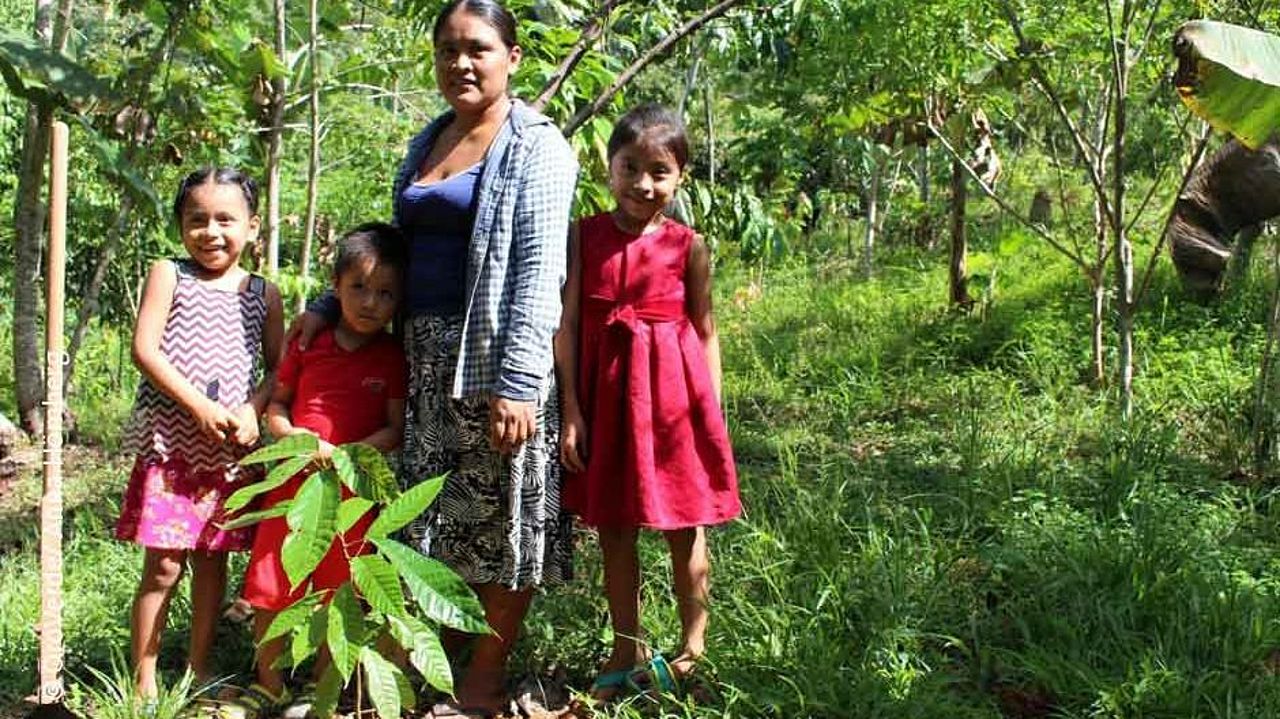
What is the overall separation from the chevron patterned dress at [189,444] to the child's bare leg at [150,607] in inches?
2.8

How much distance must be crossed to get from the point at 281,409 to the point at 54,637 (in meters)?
0.68

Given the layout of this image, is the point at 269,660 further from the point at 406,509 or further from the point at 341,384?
the point at 406,509

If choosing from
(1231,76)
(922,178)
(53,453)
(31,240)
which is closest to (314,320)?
(53,453)

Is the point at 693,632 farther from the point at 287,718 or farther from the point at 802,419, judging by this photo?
the point at 802,419

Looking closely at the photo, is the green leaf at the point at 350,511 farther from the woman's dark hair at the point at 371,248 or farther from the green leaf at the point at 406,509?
the woman's dark hair at the point at 371,248

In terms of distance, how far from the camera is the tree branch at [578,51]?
3587mm

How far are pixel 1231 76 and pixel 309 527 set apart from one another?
2.49 metres

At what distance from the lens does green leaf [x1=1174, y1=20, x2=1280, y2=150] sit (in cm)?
308

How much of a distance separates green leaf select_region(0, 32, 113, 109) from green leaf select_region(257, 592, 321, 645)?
95.7 inches

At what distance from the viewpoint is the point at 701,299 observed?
2.95m

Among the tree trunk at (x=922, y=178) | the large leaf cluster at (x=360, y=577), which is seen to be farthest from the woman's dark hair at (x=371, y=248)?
the tree trunk at (x=922, y=178)

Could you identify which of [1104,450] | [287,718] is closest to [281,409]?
[287,718]

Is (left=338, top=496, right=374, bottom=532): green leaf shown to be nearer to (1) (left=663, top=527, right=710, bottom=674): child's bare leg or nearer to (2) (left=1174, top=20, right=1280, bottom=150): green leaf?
(1) (left=663, top=527, right=710, bottom=674): child's bare leg

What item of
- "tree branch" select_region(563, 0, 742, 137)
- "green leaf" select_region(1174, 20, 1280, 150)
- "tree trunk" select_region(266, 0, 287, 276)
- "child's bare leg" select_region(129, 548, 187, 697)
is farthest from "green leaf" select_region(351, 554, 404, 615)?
"tree trunk" select_region(266, 0, 287, 276)
